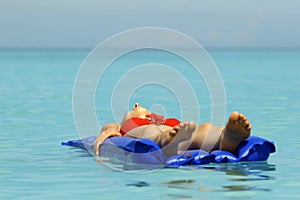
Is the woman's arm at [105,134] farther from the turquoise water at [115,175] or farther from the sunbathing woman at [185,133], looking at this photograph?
the turquoise water at [115,175]

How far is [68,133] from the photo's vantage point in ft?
37.5

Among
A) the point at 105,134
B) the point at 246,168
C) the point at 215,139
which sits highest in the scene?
the point at 105,134

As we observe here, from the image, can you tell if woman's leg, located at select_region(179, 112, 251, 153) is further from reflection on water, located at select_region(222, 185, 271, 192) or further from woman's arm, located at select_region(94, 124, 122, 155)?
reflection on water, located at select_region(222, 185, 271, 192)

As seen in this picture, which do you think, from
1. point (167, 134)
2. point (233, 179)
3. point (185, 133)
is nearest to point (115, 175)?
point (167, 134)

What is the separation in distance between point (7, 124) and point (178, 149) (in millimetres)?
5631

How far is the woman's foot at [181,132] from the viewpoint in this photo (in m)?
7.41

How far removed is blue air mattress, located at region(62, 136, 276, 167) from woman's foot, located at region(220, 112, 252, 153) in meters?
0.11

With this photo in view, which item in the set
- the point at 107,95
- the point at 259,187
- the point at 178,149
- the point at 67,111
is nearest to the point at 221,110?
the point at 67,111

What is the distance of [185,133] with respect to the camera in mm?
7480

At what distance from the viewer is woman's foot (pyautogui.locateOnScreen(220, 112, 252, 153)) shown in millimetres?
7480

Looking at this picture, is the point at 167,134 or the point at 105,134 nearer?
the point at 167,134

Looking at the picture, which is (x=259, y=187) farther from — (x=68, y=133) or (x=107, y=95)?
(x=107, y=95)

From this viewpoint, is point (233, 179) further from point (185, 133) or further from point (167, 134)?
point (167, 134)

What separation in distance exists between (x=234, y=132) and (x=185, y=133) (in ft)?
2.03
